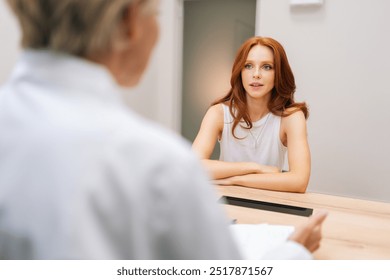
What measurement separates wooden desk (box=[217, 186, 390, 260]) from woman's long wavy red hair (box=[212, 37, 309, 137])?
2.14 feet

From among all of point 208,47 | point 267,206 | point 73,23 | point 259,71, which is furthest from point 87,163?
point 208,47

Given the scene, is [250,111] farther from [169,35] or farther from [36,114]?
[169,35]

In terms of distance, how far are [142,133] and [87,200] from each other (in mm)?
90

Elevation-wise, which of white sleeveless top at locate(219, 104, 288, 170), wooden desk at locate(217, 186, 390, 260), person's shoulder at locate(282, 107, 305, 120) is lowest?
wooden desk at locate(217, 186, 390, 260)

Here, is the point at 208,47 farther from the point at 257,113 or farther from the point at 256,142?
the point at 256,142

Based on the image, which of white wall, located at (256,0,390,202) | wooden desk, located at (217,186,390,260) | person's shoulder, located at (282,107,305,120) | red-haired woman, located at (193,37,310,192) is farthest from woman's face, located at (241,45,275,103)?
white wall, located at (256,0,390,202)

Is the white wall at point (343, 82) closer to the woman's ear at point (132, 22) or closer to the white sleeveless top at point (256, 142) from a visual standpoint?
the white sleeveless top at point (256, 142)

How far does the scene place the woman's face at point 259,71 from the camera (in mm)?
1946

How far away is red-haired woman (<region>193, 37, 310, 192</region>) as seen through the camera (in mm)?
1930

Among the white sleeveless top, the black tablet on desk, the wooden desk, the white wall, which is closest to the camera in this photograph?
the wooden desk

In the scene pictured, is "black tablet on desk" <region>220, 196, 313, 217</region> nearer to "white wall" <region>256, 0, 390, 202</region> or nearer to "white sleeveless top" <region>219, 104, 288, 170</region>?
"white sleeveless top" <region>219, 104, 288, 170</region>

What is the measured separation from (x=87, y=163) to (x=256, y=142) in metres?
1.72

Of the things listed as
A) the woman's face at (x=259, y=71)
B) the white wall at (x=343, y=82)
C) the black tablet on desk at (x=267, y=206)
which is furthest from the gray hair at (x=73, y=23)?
the white wall at (x=343, y=82)

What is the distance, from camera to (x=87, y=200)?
0.37 meters
